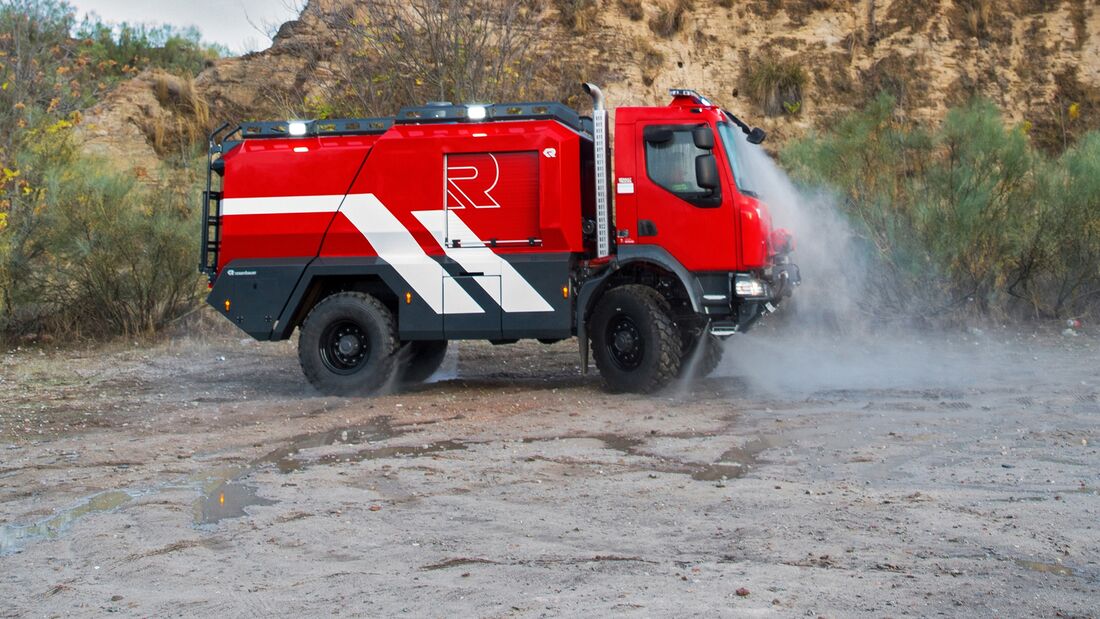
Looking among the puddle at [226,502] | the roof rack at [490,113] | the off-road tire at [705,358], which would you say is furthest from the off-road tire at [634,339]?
the puddle at [226,502]

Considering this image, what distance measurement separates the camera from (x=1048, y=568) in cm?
581

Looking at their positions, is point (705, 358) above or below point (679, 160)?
below

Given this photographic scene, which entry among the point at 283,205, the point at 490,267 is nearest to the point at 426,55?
the point at 283,205

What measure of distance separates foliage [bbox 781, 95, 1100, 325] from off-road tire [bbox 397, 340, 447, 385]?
293 inches

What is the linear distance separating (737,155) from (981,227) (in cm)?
704

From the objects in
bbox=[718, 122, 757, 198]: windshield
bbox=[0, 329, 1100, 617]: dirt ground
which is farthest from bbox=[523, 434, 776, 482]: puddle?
bbox=[718, 122, 757, 198]: windshield

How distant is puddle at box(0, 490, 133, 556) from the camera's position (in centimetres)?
688

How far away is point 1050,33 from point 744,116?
7402 millimetres

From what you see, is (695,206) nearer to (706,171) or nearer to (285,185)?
(706,171)

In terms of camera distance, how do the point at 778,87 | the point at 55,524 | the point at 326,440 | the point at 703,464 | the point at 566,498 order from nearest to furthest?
the point at 55,524 → the point at 566,498 → the point at 703,464 → the point at 326,440 → the point at 778,87

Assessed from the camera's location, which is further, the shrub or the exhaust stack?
the shrub

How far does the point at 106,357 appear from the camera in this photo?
56.1 ft

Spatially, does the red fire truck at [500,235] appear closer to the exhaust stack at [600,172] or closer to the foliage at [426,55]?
the exhaust stack at [600,172]

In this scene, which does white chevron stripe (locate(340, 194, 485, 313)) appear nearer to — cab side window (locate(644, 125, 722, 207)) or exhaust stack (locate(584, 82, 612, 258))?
exhaust stack (locate(584, 82, 612, 258))
